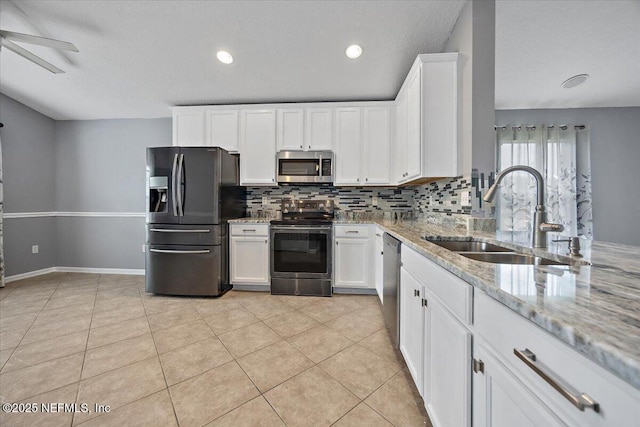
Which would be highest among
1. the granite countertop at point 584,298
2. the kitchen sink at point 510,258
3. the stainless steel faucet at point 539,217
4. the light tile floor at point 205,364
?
the stainless steel faucet at point 539,217

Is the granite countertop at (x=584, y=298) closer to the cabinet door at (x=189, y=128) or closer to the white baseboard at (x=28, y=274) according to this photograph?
the cabinet door at (x=189, y=128)

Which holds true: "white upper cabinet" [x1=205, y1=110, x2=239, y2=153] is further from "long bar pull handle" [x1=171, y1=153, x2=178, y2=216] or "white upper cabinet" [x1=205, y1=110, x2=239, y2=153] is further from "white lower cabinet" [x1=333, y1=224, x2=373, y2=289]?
"white lower cabinet" [x1=333, y1=224, x2=373, y2=289]

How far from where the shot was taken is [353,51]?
2.43 metres

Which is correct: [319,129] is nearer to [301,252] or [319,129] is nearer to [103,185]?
[301,252]

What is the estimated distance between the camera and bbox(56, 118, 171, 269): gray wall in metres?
3.88

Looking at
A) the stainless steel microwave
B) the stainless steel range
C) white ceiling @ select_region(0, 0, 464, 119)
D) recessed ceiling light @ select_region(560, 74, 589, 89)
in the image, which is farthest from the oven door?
recessed ceiling light @ select_region(560, 74, 589, 89)

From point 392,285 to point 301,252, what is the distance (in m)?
1.34

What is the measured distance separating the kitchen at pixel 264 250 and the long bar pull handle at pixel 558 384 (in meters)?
0.01

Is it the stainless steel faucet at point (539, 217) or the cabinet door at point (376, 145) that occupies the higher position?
the cabinet door at point (376, 145)

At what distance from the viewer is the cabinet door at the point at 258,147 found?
3.21 meters

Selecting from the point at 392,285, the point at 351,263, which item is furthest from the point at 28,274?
the point at 392,285

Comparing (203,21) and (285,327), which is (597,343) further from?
(203,21)

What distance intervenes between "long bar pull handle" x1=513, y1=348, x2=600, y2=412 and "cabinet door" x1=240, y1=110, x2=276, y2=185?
2960mm

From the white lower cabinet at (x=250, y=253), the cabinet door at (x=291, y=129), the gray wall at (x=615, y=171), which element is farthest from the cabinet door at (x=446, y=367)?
the gray wall at (x=615, y=171)
